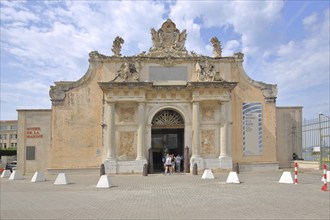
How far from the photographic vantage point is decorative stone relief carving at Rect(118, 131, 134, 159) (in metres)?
23.4

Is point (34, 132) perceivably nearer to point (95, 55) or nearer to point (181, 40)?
point (95, 55)

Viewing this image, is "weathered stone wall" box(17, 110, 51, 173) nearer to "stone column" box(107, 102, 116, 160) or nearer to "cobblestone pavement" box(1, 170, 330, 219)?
"stone column" box(107, 102, 116, 160)

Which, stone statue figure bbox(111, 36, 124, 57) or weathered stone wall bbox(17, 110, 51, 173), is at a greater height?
stone statue figure bbox(111, 36, 124, 57)

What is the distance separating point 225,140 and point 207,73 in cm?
476

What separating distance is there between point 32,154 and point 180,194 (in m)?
15.9

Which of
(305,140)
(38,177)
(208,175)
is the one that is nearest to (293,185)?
(208,175)

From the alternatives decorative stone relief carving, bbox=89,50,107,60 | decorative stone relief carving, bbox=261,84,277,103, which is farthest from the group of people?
decorative stone relief carving, bbox=89,50,107,60

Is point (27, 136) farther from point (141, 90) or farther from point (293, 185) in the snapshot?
point (293, 185)

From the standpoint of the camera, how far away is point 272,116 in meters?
25.5

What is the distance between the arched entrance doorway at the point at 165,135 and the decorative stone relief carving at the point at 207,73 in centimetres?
314

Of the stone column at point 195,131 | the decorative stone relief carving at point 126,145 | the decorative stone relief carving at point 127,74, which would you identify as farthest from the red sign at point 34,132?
the stone column at point 195,131

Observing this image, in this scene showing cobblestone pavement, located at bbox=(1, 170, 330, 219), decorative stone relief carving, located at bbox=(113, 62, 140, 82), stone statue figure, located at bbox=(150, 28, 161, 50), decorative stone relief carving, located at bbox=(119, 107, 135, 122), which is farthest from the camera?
stone statue figure, located at bbox=(150, 28, 161, 50)

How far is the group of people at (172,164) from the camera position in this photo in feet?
72.9

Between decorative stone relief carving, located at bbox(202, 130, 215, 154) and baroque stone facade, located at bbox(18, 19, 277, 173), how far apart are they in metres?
0.03
